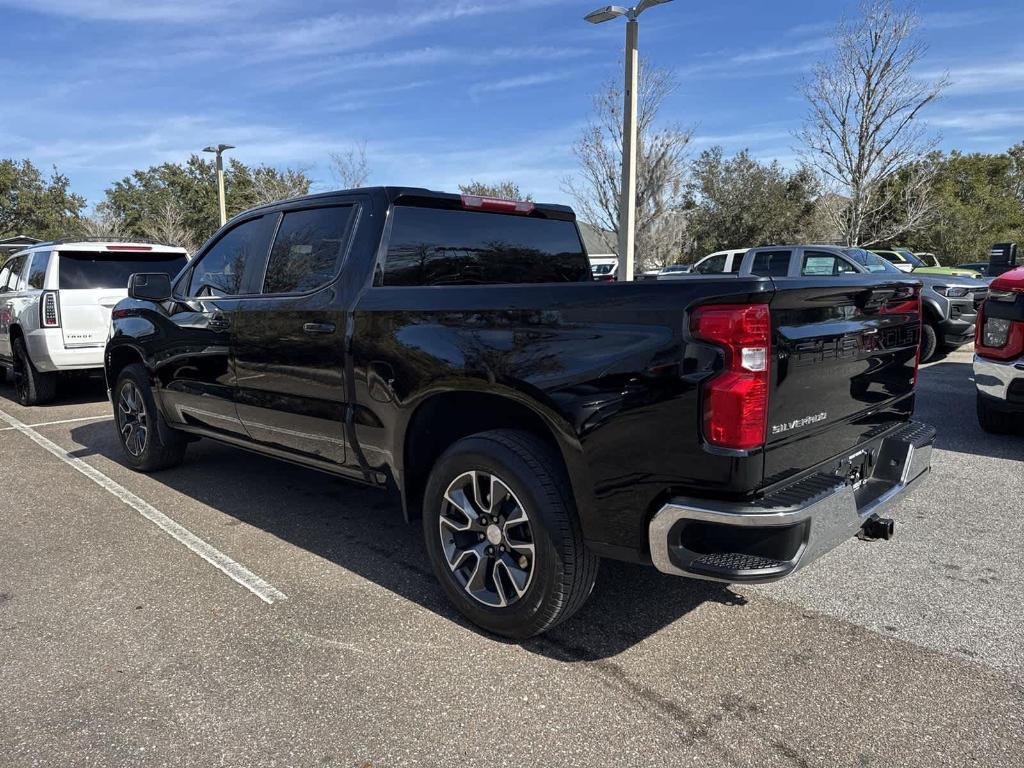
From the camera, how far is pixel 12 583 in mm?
3717

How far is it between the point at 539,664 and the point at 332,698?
78 cm

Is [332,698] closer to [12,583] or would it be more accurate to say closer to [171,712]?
[171,712]

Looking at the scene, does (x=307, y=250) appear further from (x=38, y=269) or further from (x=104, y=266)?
(x=38, y=269)

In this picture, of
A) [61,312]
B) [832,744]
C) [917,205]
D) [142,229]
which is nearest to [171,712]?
[832,744]

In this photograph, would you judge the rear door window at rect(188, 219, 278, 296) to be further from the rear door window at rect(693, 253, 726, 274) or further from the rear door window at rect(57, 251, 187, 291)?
the rear door window at rect(693, 253, 726, 274)

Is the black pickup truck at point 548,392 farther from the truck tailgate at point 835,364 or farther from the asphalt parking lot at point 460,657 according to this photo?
the asphalt parking lot at point 460,657

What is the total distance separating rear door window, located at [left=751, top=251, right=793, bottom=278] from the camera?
1206 centimetres

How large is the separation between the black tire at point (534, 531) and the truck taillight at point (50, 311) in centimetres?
688

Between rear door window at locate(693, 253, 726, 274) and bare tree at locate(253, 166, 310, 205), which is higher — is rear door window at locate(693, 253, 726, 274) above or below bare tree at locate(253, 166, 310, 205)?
below

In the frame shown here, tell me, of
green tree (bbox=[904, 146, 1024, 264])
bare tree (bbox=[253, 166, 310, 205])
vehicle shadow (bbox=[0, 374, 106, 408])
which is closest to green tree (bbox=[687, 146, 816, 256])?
green tree (bbox=[904, 146, 1024, 264])

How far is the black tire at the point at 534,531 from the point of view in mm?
2783

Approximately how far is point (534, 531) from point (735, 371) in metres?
0.98

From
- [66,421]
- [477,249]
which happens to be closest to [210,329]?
[477,249]

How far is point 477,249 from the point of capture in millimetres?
4000
